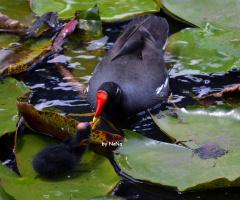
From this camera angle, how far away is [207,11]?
4074 mm

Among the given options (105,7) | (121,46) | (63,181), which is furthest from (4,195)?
(105,7)

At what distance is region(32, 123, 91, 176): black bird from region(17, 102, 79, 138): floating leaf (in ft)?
0.55

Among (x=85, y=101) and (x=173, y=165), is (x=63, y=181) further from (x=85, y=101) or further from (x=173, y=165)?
Result: (x=85, y=101)

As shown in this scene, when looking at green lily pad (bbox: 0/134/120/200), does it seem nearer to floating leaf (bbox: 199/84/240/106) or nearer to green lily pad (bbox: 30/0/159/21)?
floating leaf (bbox: 199/84/240/106)

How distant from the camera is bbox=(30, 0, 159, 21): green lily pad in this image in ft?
14.1

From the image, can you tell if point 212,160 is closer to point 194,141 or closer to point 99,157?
point 194,141

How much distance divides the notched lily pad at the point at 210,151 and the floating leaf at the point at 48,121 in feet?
2.37

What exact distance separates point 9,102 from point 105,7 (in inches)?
67.2

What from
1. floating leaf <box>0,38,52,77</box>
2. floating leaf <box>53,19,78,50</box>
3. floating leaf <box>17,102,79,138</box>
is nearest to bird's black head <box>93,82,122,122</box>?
floating leaf <box>17,102,79,138</box>

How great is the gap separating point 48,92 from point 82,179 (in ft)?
4.06

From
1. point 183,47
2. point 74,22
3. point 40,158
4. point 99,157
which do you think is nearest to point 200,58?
point 183,47

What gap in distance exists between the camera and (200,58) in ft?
12.2

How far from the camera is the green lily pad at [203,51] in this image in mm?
3639

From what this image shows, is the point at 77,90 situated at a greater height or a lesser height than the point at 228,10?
lesser
